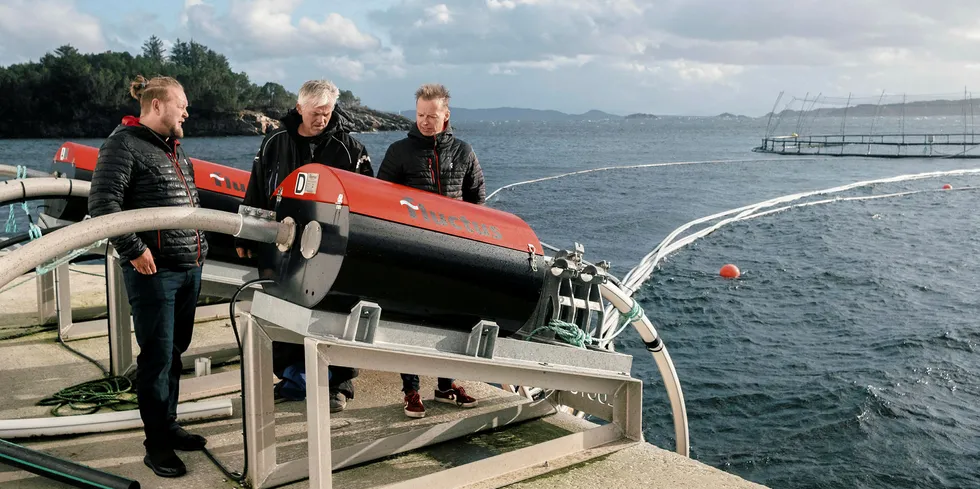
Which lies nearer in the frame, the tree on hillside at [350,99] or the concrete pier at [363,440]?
the concrete pier at [363,440]

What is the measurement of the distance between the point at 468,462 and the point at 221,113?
99.7 meters

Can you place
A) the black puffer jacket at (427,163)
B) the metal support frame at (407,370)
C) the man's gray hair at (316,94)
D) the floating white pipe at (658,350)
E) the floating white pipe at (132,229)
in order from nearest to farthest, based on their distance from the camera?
1. the floating white pipe at (132,229)
2. the metal support frame at (407,370)
3. the man's gray hair at (316,94)
4. the black puffer jacket at (427,163)
5. the floating white pipe at (658,350)

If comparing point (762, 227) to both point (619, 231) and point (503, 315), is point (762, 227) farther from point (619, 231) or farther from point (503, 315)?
point (503, 315)

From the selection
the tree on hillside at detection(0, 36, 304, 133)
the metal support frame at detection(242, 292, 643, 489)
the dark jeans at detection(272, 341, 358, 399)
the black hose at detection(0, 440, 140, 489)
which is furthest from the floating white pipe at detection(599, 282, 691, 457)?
the tree on hillside at detection(0, 36, 304, 133)

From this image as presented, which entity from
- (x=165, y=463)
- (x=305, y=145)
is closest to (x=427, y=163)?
(x=305, y=145)

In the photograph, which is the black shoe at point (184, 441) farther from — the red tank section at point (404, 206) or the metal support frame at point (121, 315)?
the red tank section at point (404, 206)

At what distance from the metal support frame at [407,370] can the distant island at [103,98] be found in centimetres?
7269

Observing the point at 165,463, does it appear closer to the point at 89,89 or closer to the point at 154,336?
the point at 154,336

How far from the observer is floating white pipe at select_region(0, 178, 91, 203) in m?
4.10

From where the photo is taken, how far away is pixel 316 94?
12.6 ft

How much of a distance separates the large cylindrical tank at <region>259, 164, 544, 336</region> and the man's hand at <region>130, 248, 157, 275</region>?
0.48 meters

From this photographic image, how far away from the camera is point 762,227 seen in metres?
20.5

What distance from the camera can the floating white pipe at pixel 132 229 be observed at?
2.44 metres

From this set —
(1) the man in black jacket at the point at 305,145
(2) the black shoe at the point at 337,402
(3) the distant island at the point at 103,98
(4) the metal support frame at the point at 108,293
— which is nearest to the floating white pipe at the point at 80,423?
(2) the black shoe at the point at 337,402
